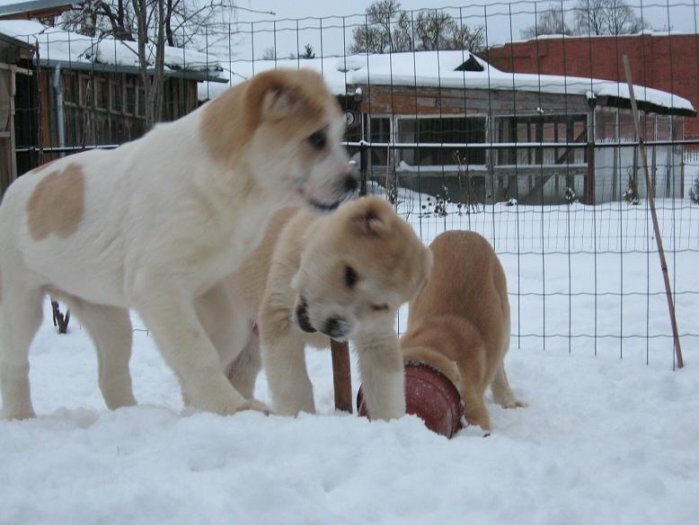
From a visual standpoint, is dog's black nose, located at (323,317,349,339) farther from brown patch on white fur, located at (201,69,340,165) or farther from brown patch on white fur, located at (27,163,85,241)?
brown patch on white fur, located at (27,163,85,241)

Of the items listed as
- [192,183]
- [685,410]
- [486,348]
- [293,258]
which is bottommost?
[685,410]

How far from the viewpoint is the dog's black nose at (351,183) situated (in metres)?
3.03

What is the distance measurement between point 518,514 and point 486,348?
269 centimetres

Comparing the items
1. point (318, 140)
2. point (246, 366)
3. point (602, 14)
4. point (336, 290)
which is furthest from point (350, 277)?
point (602, 14)

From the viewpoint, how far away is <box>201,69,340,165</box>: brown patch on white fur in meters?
3.01

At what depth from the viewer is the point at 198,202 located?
309cm

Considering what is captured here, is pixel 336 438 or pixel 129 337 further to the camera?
pixel 129 337

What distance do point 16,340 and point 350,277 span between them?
1550 mm

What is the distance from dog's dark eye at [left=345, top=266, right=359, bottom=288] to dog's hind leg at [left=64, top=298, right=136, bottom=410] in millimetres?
1243

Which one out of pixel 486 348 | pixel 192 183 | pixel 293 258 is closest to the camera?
pixel 192 183

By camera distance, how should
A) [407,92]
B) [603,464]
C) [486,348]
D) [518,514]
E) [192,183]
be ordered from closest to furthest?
[518,514] < [192,183] < [603,464] < [486,348] < [407,92]

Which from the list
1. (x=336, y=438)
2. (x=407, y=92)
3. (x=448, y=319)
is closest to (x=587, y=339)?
(x=448, y=319)

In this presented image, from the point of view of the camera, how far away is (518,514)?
234 cm

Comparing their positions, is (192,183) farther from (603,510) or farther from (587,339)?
(587,339)
